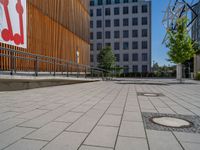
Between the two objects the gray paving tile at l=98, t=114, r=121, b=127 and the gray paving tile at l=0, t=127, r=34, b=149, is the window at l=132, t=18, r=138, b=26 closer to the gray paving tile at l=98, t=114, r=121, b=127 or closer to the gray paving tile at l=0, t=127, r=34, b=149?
the gray paving tile at l=98, t=114, r=121, b=127

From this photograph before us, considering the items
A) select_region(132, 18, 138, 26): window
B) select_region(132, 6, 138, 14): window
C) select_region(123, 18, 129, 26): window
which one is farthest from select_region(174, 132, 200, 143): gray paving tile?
select_region(132, 6, 138, 14): window

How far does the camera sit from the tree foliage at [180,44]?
54.2 feet

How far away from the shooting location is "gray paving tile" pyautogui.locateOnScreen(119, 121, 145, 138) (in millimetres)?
2781

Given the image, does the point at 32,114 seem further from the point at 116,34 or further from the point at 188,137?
the point at 116,34

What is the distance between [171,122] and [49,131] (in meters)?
2.45

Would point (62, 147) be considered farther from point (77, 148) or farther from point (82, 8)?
point (82, 8)

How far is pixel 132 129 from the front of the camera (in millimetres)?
3016

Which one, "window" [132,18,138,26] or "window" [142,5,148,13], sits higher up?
"window" [142,5,148,13]

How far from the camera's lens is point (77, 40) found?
66.2ft

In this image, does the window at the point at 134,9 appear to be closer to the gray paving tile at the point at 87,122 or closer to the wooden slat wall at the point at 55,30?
the wooden slat wall at the point at 55,30

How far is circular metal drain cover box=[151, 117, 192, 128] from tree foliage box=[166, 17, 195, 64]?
48.5ft

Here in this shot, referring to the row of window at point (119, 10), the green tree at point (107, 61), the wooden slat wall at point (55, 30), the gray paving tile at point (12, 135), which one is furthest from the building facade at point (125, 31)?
the gray paving tile at point (12, 135)

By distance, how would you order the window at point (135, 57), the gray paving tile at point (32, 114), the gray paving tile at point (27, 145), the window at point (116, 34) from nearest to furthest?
the gray paving tile at point (27, 145), the gray paving tile at point (32, 114), the window at point (135, 57), the window at point (116, 34)

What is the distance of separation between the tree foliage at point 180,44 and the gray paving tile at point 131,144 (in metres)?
16.2
